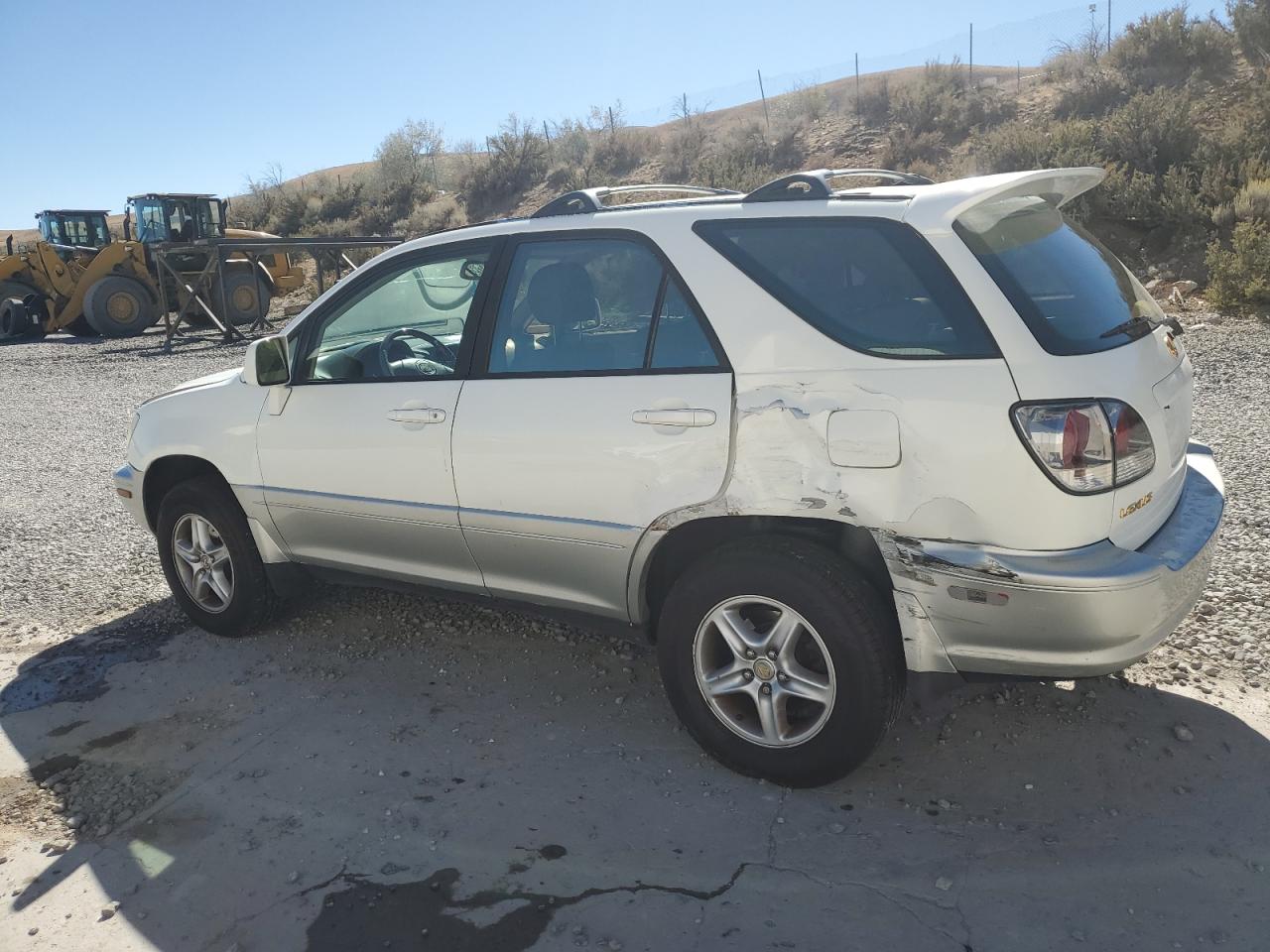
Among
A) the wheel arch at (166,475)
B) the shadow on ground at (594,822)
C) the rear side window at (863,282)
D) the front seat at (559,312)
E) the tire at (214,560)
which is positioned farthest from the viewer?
the wheel arch at (166,475)

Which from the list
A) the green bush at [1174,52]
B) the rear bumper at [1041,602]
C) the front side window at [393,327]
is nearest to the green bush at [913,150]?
the green bush at [1174,52]

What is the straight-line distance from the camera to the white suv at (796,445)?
2854 millimetres

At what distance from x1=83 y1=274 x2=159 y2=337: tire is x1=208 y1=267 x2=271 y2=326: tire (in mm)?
1571

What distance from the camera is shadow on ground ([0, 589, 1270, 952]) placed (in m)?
2.73

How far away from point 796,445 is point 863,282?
543 mm

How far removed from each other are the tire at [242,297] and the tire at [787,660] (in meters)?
20.1

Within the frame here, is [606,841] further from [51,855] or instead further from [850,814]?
[51,855]

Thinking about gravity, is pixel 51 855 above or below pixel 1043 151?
below

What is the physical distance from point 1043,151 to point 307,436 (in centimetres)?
1512

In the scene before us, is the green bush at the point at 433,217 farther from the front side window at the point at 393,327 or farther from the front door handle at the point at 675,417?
the front door handle at the point at 675,417

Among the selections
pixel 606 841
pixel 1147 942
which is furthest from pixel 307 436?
pixel 1147 942

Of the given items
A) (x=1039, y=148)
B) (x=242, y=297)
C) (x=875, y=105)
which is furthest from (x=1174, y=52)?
(x=242, y=297)

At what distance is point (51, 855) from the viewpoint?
3240 mm

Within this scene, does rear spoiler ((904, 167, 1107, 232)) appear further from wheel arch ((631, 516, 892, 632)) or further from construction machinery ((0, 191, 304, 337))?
construction machinery ((0, 191, 304, 337))
